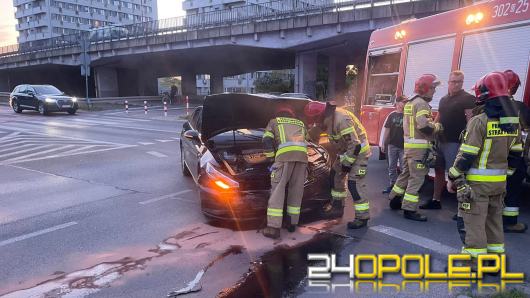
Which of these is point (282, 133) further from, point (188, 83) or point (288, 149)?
point (188, 83)

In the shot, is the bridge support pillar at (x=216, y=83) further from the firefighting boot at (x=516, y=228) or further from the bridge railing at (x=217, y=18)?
the firefighting boot at (x=516, y=228)

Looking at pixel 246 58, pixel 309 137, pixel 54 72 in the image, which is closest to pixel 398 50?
pixel 309 137

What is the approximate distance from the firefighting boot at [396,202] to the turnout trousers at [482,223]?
1.91 metres

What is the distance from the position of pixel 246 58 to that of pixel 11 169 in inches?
1281

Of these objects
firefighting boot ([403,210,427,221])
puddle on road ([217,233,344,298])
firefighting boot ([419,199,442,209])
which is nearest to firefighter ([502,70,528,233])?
firefighting boot ([403,210,427,221])

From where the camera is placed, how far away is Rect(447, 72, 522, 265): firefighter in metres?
3.60

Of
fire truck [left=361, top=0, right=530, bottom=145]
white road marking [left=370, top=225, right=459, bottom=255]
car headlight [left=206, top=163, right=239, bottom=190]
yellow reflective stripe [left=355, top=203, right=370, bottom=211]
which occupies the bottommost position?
white road marking [left=370, top=225, right=459, bottom=255]

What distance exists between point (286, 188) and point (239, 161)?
86cm

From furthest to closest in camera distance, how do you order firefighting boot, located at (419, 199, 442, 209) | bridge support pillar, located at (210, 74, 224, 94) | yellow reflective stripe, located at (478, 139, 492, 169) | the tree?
the tree → bridge support pillar, located at (210, 74, 224, 94) → firefighting boot, located at (419, 199, 442, 209) → yellow reflective stripe, located at (478, 139, 492, 169)

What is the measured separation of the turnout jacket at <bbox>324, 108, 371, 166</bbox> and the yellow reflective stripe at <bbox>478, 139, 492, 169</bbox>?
1492 mm

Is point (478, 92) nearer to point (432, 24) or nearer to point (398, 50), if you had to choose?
point (432, 24)

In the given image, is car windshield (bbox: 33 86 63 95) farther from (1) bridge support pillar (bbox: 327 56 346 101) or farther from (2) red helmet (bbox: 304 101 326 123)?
(2) red helmet (bbox: 304 101 326 123)

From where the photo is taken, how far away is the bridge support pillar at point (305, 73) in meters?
29.7

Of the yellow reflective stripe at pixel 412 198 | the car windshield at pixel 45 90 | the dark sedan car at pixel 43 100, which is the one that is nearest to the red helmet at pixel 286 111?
the yellow reflective stripe at pixel 412 198
